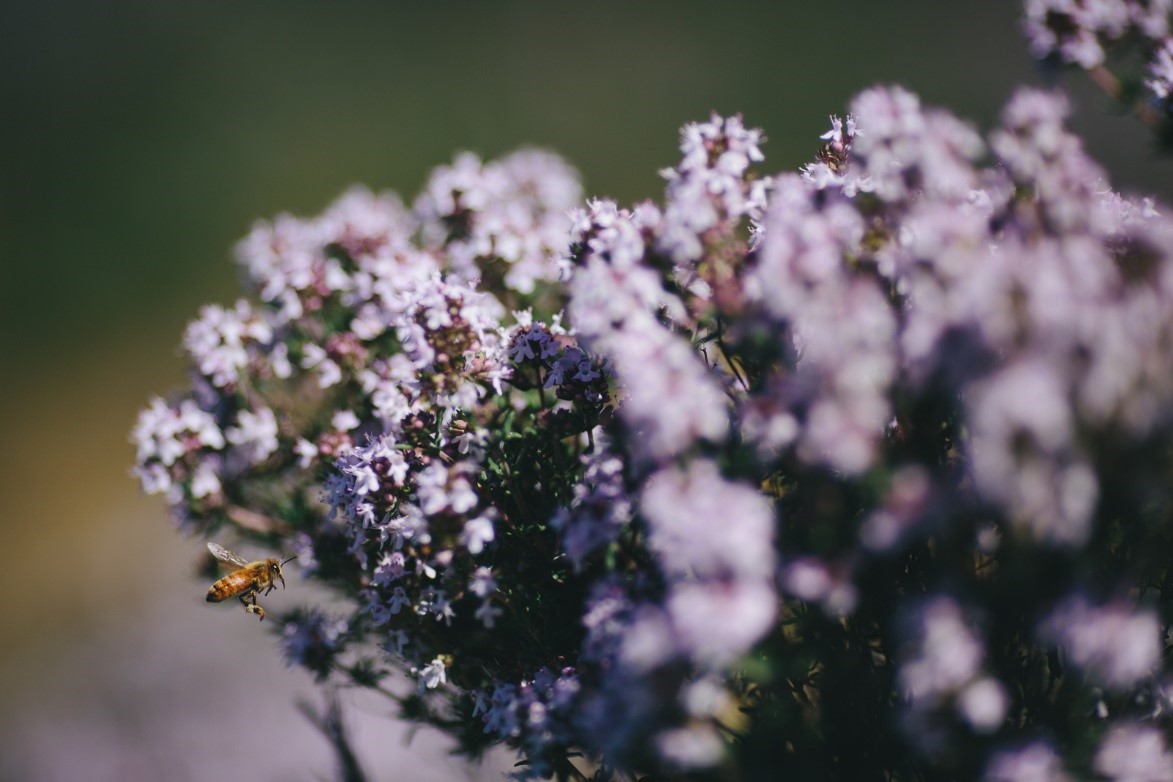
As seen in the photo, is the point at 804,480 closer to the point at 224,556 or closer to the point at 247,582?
the point at 247,582

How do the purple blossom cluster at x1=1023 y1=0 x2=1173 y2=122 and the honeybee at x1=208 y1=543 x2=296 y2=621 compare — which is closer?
the purple blossom cluster at x1=1023 y1=0 x2=1173 y2=122

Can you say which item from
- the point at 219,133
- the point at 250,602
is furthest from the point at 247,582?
the point at 219,133

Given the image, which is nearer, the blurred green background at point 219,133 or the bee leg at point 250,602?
the bee leg at point 250,602

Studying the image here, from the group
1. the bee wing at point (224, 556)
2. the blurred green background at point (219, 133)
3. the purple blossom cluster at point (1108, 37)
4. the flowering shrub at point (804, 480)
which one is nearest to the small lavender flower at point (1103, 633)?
the flowering shrub at point (804, 480)

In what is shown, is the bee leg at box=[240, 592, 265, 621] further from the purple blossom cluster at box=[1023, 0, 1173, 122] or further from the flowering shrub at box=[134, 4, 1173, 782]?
the purple blossom cluster at box=[1023, 0, 1173, 122]

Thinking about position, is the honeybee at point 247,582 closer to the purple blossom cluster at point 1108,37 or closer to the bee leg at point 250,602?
the bee leg at point 250,602

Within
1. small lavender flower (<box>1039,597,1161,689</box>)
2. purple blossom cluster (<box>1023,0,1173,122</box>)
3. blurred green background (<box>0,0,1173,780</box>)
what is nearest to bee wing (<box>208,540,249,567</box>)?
small lavender flower (<box>1039,597,1161,689</box>)
